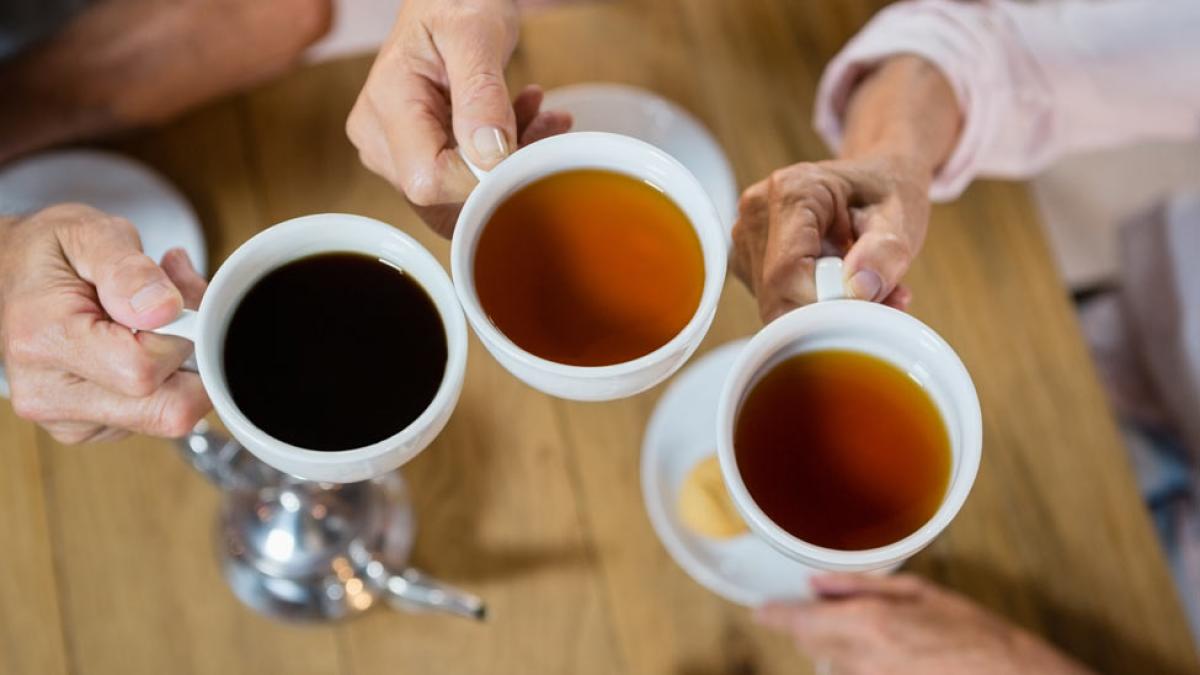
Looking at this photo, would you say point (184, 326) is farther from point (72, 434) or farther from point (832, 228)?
point (832, 228)

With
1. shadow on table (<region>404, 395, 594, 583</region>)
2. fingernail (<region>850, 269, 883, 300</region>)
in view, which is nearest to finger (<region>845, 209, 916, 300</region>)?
fingernail (<region>850, 269, 883, 300</region>)

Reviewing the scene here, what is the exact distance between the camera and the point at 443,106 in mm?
804

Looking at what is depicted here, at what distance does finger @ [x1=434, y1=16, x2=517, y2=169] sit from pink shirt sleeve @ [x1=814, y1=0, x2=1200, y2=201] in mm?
420

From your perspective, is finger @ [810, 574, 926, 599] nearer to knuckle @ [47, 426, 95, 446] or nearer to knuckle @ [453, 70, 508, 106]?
knuckle @ [453, 70, 508, 106]

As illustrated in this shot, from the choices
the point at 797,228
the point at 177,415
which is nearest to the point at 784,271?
the point at 797,228

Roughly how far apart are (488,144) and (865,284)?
289 millimetres

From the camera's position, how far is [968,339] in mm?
1060

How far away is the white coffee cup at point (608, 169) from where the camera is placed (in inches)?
Answer: 24.6

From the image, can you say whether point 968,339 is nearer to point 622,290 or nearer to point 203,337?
point 622,290

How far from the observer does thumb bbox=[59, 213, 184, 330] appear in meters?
0.66

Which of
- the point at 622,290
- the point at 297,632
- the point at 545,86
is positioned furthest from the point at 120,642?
the point at 545,86

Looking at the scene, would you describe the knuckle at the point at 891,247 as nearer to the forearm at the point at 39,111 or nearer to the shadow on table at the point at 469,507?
the shadow on table at the point at 469,507

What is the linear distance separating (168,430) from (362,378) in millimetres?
162

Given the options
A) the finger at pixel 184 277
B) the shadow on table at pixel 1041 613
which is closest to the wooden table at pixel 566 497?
the shadow on table at pixel 1041 613
